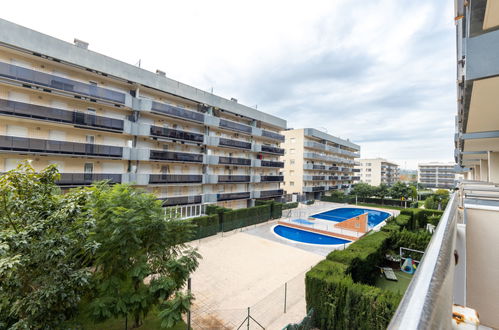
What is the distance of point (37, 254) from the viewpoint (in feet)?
17.2

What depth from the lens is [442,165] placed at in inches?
3659

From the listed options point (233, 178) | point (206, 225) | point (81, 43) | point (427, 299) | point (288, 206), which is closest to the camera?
point (427, 299)

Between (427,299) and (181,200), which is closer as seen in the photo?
(427,299)

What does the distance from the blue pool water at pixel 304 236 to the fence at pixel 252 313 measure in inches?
397

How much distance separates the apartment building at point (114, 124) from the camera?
1570 cm

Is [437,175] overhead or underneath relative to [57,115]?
underneath

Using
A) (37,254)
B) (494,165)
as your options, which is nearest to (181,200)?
(37,254)

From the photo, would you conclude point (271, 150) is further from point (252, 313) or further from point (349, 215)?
point (252, 313)

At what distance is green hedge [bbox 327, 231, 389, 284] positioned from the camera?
1107cm

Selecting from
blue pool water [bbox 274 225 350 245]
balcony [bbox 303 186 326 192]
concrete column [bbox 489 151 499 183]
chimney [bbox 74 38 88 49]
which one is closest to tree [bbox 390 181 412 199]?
balcony [bbox 303 186 326 192]

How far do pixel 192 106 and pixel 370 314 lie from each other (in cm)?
2412

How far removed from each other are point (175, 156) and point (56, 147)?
9.31 meters

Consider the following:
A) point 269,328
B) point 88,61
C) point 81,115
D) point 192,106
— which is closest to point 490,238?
point 269,328

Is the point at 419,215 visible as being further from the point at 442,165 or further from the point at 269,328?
the point at 442,165
